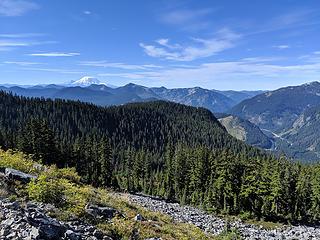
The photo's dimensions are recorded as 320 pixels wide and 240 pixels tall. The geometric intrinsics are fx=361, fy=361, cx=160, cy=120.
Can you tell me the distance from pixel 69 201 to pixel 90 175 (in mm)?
97067

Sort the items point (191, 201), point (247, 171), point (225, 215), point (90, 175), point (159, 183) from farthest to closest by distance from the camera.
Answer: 1. point (159, 183)
2. point (90, 175)
3. point (191, 201)
4. point (247, 171)
5. point (225, 215)

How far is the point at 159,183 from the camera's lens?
13175cm

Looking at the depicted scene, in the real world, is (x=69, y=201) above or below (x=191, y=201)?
above

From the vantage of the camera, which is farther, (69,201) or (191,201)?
(191,201)

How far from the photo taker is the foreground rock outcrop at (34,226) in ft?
43.8

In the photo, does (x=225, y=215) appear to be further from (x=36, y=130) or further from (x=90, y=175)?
(x=36, y=130)

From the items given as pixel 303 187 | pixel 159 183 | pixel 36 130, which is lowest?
pixel 159 183

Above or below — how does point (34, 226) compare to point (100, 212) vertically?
above

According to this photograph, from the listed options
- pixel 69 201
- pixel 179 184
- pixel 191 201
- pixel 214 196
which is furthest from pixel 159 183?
pixel 69 201

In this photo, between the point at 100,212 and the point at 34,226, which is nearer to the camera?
the point at 34,226

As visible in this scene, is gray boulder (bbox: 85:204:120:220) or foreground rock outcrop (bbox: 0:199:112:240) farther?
gray boulder (bbox: 85:204:120:220)

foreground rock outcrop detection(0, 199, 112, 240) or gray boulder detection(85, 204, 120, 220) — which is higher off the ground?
foreground rock outcrop detection(0, 199, 112, 240)

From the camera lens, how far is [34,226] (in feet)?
45.3

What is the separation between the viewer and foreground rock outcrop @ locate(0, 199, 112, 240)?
13.4 m
